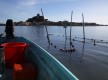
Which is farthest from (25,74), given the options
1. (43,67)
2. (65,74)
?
(65,74)

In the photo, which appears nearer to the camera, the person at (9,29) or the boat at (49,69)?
the boat at (49,69)

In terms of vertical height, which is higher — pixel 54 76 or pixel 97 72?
pixel 54 76

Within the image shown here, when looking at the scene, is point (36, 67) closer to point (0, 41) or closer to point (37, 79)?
point (37, 79)

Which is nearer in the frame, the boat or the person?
the boat

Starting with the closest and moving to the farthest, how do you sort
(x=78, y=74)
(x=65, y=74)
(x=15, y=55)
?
(x=65, y=74) < (x=15, y=55) < (x=78, y=74)

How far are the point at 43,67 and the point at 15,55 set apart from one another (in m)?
2.00

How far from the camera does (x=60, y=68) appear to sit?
4.45 metres

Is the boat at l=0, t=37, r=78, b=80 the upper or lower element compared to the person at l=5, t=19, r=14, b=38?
lower

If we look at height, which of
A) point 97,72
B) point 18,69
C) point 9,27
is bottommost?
point 97,72

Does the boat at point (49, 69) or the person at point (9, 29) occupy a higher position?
the person at point (9, 29)

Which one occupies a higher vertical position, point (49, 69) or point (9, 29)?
point (9, 29)

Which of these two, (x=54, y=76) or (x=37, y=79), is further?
(x=37, y=79)

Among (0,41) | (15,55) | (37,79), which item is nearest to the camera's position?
(37,79)

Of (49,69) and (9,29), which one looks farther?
(9,29)
